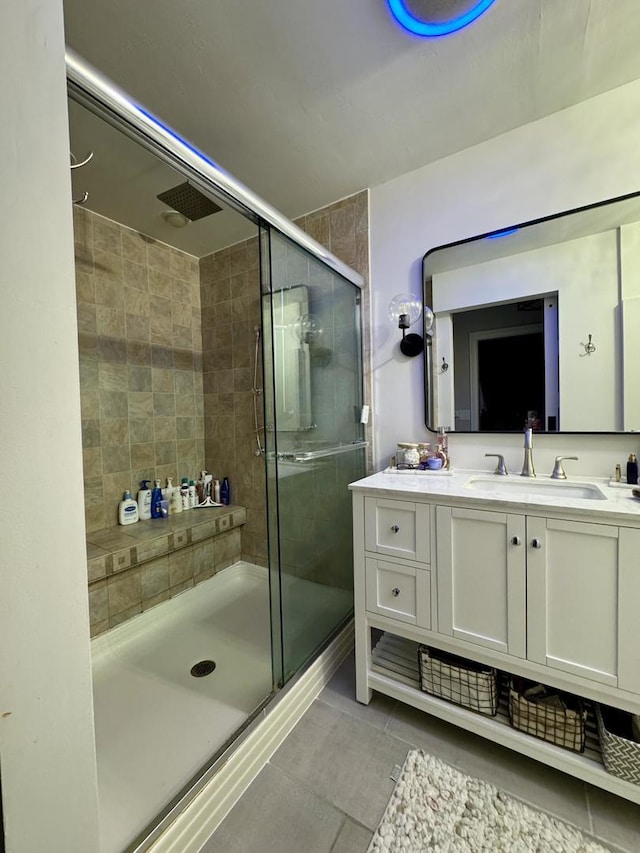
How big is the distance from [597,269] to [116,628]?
2808mm

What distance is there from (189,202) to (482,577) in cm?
234

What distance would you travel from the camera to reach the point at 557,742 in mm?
1045

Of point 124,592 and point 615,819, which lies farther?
point 124,592

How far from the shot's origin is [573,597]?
1.00 m

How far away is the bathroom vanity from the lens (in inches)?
37.4

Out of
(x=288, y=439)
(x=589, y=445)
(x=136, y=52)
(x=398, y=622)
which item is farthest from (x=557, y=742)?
(x=136, y=52)

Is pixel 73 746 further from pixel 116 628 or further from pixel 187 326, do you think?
pixel 187 326

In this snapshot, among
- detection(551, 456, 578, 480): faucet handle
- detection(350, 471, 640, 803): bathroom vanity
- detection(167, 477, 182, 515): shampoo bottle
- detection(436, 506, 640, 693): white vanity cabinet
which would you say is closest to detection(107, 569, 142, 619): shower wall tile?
detection(167, 477, 182, 515): shampoo bottle

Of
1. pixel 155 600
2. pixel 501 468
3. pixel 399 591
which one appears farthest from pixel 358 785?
pixel 155 600

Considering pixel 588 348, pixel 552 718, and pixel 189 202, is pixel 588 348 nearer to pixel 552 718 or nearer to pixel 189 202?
pixel 552 718

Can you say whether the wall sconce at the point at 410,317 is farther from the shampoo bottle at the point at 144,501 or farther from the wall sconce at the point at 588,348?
the shampoo bottle at the point at 144,501

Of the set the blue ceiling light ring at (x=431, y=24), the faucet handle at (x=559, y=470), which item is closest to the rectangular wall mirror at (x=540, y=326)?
the faucet handle at (x=559, y=470)

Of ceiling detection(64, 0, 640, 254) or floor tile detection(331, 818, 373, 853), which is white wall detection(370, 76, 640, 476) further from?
floor tile detection(331, 818, 373, 853)

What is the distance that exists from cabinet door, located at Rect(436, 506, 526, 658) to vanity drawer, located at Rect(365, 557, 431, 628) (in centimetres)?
6
